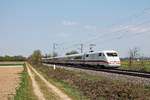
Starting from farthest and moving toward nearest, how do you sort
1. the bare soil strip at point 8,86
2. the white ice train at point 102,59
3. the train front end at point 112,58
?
the white ice train at point 102,59, the train front end at point 112,58, the bare soil strip at point 8,86

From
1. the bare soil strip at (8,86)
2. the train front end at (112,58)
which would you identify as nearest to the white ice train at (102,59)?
the train front end at (112,58)

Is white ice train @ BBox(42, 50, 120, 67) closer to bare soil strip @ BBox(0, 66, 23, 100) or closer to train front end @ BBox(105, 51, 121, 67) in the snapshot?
train front end @ BBox(105, 51, 121, 67)

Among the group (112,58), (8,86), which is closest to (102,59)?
(112,58)

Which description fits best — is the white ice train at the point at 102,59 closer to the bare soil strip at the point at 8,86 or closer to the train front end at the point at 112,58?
the train front end at the point at 112,58

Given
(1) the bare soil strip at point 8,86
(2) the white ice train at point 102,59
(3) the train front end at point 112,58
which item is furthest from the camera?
(2) the white ice train at point 102,59

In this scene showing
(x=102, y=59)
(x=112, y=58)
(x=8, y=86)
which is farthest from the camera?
(x=102, y=59)

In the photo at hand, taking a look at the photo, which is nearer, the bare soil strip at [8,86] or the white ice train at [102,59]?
the bare soil strip at [8,86]

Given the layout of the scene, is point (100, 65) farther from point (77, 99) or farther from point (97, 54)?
point (77, 99)

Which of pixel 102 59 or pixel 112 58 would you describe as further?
pixel 102 59

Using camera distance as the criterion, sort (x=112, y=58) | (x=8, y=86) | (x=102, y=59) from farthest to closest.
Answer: (x=102, y=59) < (x=112, y=58) < (x=8, y=86)

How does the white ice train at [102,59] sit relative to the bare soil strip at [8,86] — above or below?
above

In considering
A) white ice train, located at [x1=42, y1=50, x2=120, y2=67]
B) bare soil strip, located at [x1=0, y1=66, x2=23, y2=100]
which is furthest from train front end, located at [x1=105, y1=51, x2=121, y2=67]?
bare soil strip, located at [x1=0, y1=66, x2=23, y2=100]

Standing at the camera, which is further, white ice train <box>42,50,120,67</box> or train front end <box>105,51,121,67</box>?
white ice train <box>42,50,120,67</box>

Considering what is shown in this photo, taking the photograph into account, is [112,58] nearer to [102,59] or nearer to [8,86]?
[102,59]
